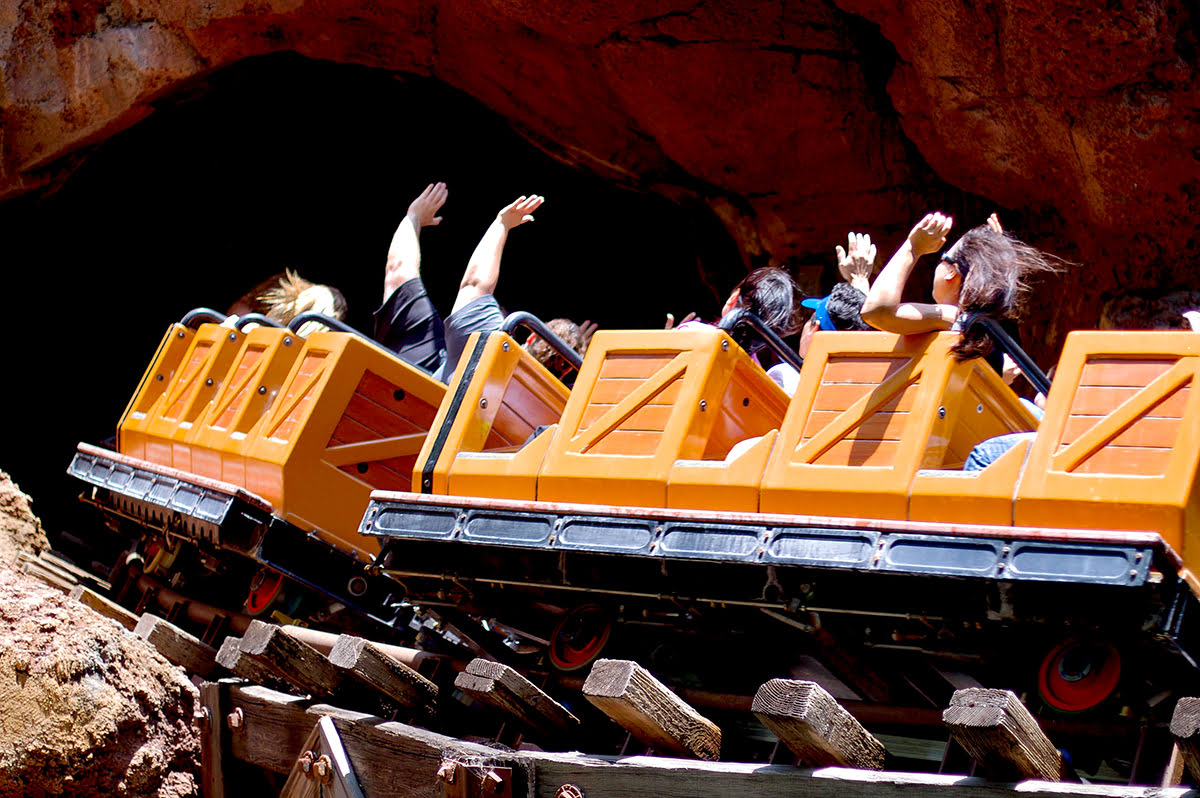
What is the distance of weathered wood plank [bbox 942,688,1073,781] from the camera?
113 inches

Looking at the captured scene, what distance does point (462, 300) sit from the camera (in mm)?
5543

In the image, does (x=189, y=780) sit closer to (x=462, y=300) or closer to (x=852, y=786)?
(x=462, y=300)

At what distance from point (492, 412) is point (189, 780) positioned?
1.56 meters

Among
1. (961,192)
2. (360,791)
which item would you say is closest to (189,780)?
(360,791)

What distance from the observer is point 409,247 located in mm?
6395

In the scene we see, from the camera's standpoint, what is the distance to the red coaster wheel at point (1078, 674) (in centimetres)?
338

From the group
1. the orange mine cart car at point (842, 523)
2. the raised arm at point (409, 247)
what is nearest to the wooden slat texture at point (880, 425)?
the orange mine cart car at point (842, 523)

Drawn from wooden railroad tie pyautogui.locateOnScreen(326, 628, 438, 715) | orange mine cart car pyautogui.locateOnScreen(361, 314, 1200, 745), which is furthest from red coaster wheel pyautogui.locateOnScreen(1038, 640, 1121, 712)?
wooden railroad tie pyautogui.locateOnScreen(326, 628, 438, 715)

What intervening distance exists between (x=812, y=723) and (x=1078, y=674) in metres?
0.76

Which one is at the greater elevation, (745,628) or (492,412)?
(492,412)

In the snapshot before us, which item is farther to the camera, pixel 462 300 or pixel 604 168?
pixel 604 168

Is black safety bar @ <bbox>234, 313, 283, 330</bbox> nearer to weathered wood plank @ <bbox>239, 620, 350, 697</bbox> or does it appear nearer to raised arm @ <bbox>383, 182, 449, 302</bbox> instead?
raised arm @ <bbox>383, 182, 449, 302</bbox>

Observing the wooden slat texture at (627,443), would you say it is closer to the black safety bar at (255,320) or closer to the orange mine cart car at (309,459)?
the orange mine cart car at (309,459)

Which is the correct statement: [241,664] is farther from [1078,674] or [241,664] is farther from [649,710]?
[1078,674]
